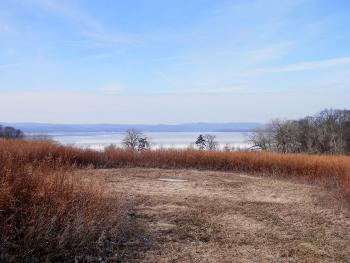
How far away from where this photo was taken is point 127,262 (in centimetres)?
521

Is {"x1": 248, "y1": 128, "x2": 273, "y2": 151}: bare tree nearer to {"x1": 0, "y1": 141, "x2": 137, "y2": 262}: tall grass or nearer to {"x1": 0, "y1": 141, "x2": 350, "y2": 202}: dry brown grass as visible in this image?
{"x1": 0, "y1": 141, "x2": 350, "y2": 202}: dry brown grass

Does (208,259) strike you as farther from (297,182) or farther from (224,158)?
(224,158)

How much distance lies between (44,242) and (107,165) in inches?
414

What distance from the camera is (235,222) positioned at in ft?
23.8

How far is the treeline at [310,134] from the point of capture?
5281 cm

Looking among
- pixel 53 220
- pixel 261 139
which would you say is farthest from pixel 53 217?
pixel 261 139

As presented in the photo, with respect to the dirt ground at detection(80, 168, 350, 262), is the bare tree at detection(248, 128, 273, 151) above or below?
above

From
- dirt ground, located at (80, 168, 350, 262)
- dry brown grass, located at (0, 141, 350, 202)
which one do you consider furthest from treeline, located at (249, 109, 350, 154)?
dirt ground, located at (80, 168, 350, 262)

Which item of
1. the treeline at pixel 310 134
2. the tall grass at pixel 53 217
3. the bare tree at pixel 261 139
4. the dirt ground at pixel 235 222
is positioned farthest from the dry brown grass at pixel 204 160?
the bare tree at pixel 261 139

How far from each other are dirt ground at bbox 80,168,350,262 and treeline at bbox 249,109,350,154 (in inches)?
1652

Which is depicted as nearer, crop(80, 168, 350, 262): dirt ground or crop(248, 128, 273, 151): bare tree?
crop(80, 168, 350, 262): dirt ground

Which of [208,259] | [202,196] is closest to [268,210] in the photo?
[202,196]

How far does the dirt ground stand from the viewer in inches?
228

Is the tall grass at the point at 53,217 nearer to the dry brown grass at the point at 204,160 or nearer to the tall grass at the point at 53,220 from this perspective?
the tall grass at the point at 53,220
